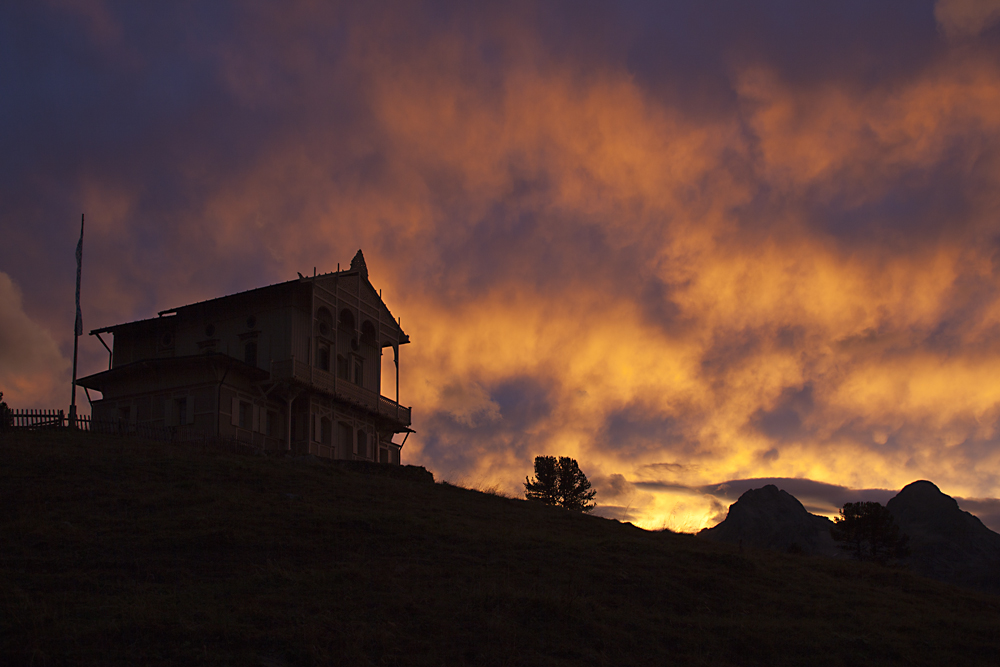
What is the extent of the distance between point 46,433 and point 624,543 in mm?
23105

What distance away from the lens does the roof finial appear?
46.7m

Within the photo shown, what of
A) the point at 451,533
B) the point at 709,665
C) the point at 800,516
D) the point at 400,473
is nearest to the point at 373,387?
the point at 400,473

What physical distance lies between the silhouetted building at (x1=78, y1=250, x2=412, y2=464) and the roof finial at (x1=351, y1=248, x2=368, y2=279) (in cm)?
7

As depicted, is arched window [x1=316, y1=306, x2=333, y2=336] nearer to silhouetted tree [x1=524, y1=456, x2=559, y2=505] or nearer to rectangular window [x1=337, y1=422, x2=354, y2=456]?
rectangular window [x1=337, y1=422, x2=354, y2=456]

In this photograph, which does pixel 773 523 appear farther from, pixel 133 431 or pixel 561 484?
pixel 133 431

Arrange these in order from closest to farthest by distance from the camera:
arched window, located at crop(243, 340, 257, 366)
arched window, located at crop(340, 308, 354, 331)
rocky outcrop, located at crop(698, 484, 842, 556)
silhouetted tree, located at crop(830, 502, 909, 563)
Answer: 1. arched window, located at crop(243, 340, 257, 366)
2. arched window, located at crop(340, 308, 354, 331)
3. silhouetted tree, located at crop(830, 502, 909, 563)
4. rocky outcrop, located at crop(698, 484, 842, 556)

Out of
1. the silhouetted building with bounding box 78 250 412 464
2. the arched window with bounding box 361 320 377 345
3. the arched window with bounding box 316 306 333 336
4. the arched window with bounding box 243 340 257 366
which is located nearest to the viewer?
the silhouetted building with bounding box 78 250 412 464

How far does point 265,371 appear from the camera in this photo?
129ft

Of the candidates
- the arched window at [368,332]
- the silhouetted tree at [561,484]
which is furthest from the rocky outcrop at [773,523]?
the arched window at [368,332]

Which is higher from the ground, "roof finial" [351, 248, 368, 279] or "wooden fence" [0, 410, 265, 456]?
"roof finial" [351, 248, 368, 279]

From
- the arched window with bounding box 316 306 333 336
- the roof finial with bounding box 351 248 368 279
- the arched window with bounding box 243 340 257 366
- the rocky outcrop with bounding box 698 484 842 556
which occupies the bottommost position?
the rocky outcrop with bounding box 698 484 842 556

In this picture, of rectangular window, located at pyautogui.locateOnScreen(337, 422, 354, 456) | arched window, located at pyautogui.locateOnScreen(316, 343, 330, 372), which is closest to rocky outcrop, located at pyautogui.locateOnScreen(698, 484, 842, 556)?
rectangular window, located at pyautogui.locateOnScreen(337, 422, 354, 456)

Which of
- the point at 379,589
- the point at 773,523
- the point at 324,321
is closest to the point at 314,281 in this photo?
the point at 324,321

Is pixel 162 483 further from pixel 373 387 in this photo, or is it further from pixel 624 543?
pixel 373 387
